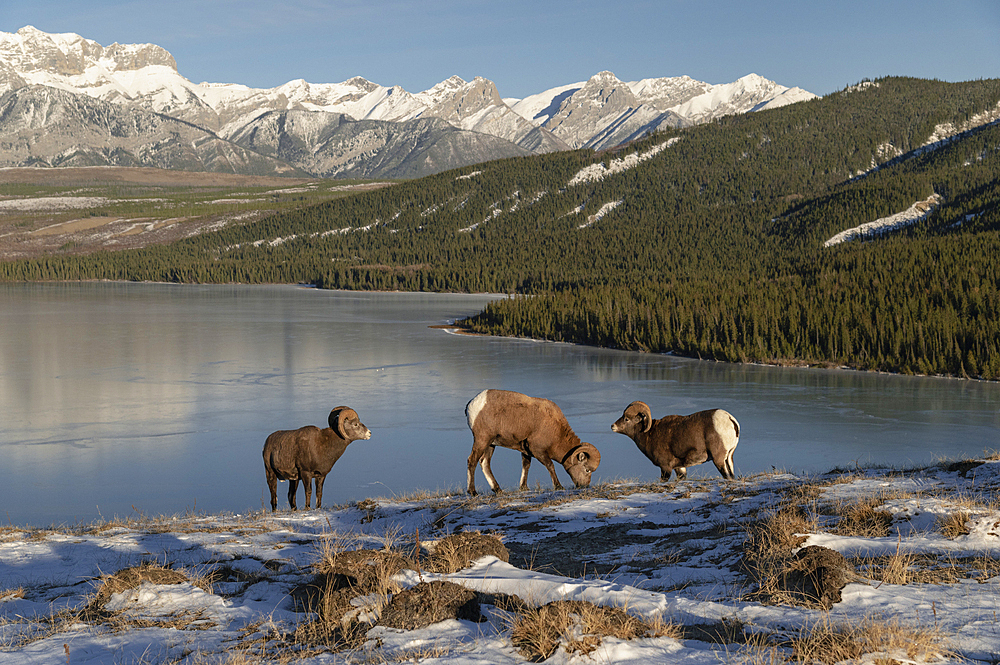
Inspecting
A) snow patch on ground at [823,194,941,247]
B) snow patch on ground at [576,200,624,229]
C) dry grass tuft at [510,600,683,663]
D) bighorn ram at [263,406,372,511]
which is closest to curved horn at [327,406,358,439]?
bighorn ram at [263,406,372,511]

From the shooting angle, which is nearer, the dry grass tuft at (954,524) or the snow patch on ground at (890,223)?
the dry grass tuft at (954,524)

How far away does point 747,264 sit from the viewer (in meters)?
116

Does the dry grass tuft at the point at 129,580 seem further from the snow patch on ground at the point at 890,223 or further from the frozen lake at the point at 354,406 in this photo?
the snow patch on ground at the point at 890,223

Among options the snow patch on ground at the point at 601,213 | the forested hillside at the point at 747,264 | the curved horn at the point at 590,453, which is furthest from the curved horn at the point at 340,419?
the snow patch on ground at the point at 601,213

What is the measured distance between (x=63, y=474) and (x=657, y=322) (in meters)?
46.8

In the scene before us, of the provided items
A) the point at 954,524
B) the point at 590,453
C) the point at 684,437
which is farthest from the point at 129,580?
the point at 684,437

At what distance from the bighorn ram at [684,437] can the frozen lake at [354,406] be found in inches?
52.5

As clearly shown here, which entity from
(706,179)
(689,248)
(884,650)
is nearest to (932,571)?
(884,650)

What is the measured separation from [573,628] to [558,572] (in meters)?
2.74

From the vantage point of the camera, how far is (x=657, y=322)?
214 ft

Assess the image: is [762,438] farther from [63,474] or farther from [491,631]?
[491,631]

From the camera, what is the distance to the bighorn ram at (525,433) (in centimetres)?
1634

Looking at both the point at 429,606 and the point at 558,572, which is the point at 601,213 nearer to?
the point at 558,572

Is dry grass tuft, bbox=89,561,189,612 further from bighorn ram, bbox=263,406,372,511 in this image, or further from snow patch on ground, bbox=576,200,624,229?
snow patch on ground, bbox=576,200,624,229
